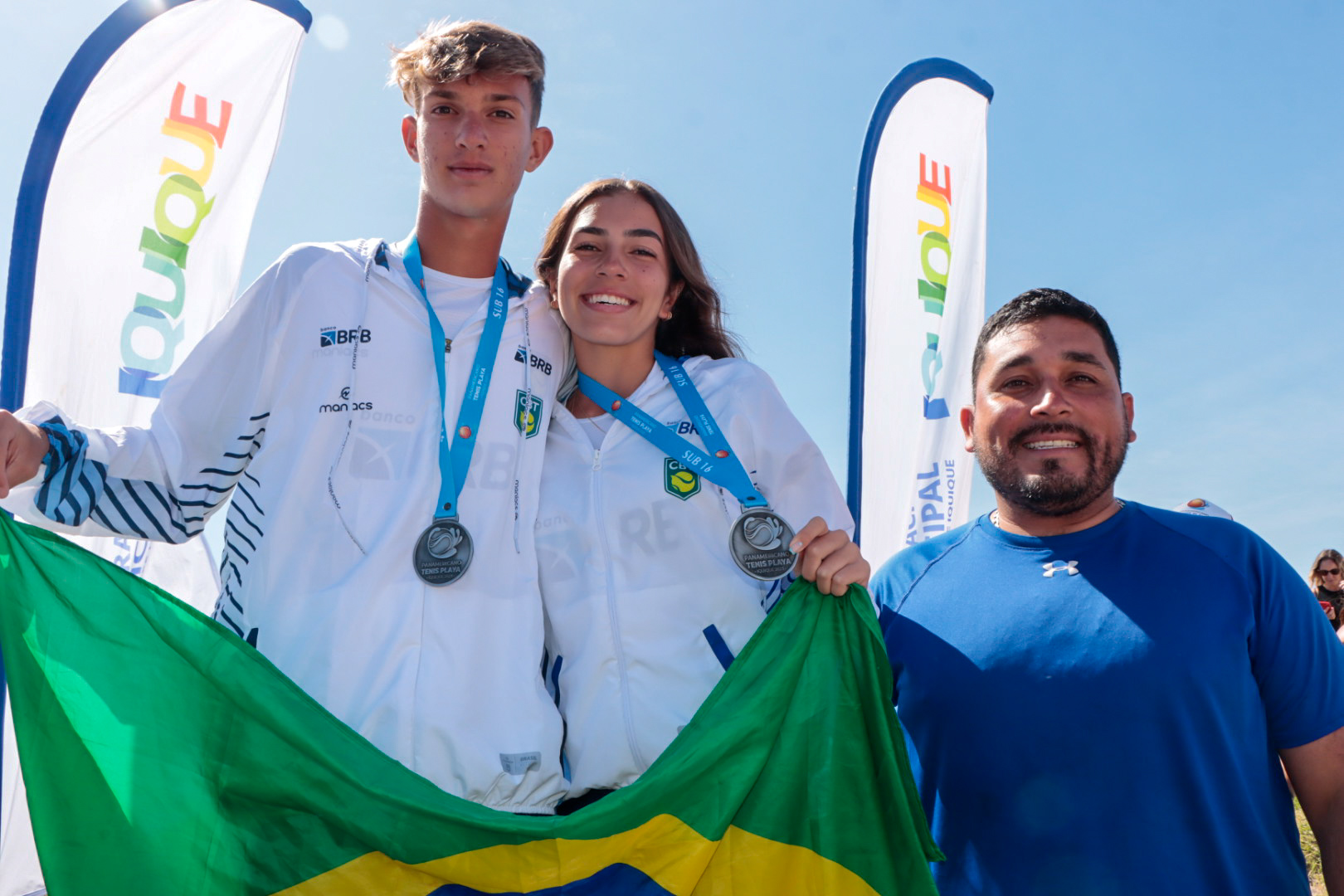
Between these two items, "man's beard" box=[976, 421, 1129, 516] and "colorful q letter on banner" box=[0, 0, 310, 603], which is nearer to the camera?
"man's beard" box=[976, 421, 1129, 516]

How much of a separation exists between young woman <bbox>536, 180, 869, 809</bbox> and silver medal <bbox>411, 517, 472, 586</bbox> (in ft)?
1.02

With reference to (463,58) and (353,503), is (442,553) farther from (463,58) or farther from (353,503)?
(463,58)

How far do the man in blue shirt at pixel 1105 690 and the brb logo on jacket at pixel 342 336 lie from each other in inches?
64.2

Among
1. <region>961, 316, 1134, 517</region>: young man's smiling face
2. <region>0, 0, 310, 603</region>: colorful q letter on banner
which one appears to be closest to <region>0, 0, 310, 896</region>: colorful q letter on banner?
<region>0, 0, 310, 603</region>: colorful q letter on banner

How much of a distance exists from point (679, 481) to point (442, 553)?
2.24 feet

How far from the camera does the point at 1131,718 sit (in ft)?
7.33

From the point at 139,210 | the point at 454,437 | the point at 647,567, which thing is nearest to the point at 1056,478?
the point at 647,567

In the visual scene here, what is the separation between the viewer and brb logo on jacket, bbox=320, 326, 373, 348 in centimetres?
249

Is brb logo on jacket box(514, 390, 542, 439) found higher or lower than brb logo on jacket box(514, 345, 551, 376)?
lower

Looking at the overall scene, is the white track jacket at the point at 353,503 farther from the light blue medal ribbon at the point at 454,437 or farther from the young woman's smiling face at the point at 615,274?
the young woman's smiling face at the point at 615,274

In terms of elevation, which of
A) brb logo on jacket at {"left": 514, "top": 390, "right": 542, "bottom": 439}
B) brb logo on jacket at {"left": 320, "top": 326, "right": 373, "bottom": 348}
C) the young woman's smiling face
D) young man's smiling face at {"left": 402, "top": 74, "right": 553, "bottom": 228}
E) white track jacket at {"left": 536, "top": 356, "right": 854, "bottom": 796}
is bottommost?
white track jacket at {"left": 536, "top": 356, "right": 854, "bottom": 796}

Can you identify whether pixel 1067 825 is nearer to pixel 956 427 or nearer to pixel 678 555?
pixel 678 555

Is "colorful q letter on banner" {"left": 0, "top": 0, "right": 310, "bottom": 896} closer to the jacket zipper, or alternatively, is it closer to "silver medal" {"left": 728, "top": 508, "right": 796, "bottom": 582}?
the jacket zipper

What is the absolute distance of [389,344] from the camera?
254cm
